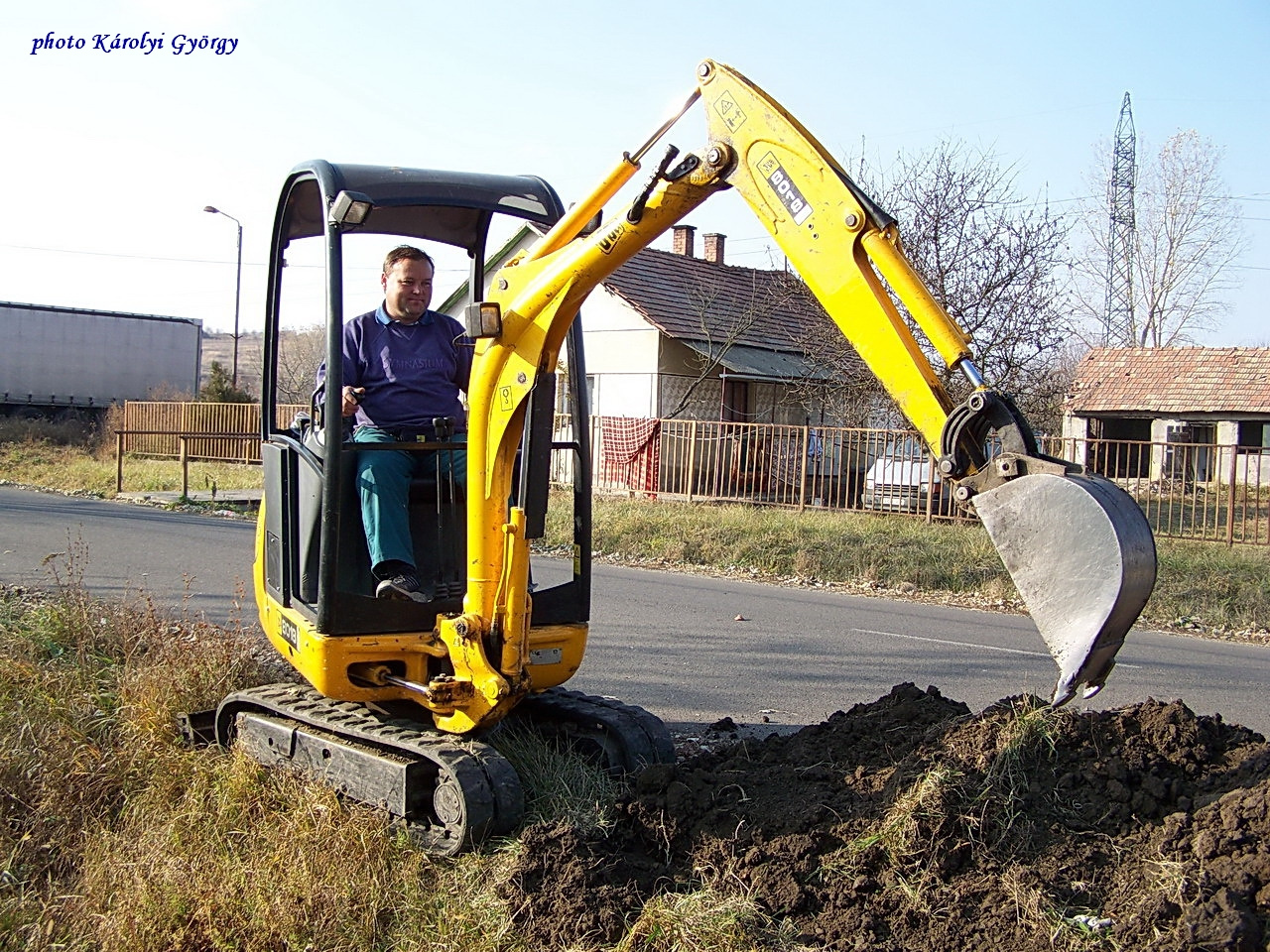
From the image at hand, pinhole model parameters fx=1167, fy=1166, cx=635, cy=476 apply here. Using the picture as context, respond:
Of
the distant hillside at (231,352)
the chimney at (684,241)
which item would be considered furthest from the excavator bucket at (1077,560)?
the distant hillside at (231,352)

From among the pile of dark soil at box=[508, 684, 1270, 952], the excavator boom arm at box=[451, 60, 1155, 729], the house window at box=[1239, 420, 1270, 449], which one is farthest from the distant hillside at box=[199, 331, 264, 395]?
the pile of dark soil at box=[508, 684, 1270, 952]

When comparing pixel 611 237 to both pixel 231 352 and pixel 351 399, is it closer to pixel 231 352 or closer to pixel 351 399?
pixel 351 399

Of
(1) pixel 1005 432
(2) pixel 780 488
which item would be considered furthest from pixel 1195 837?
(2) pixel 780 488

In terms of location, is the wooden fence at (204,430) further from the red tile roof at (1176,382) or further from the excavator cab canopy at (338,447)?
the excavator cab canopy at (338,447)

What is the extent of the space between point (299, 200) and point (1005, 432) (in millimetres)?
3536

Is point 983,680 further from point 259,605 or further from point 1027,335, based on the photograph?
point 1027,335

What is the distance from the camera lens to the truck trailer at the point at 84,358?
39875 millimetres

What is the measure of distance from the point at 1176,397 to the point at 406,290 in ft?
107

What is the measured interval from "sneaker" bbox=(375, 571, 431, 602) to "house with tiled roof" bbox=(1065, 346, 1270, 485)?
2911 cm

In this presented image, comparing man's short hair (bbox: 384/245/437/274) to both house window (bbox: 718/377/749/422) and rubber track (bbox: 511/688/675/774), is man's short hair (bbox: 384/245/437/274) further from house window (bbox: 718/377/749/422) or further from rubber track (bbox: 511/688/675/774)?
house window (bbox: 718/377/749/422)

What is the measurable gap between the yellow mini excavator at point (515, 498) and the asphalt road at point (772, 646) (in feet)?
6.65

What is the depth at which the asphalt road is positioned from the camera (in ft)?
25.0

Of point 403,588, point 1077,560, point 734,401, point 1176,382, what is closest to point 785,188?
point 1077,560

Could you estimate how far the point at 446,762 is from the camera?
433 centimetres
